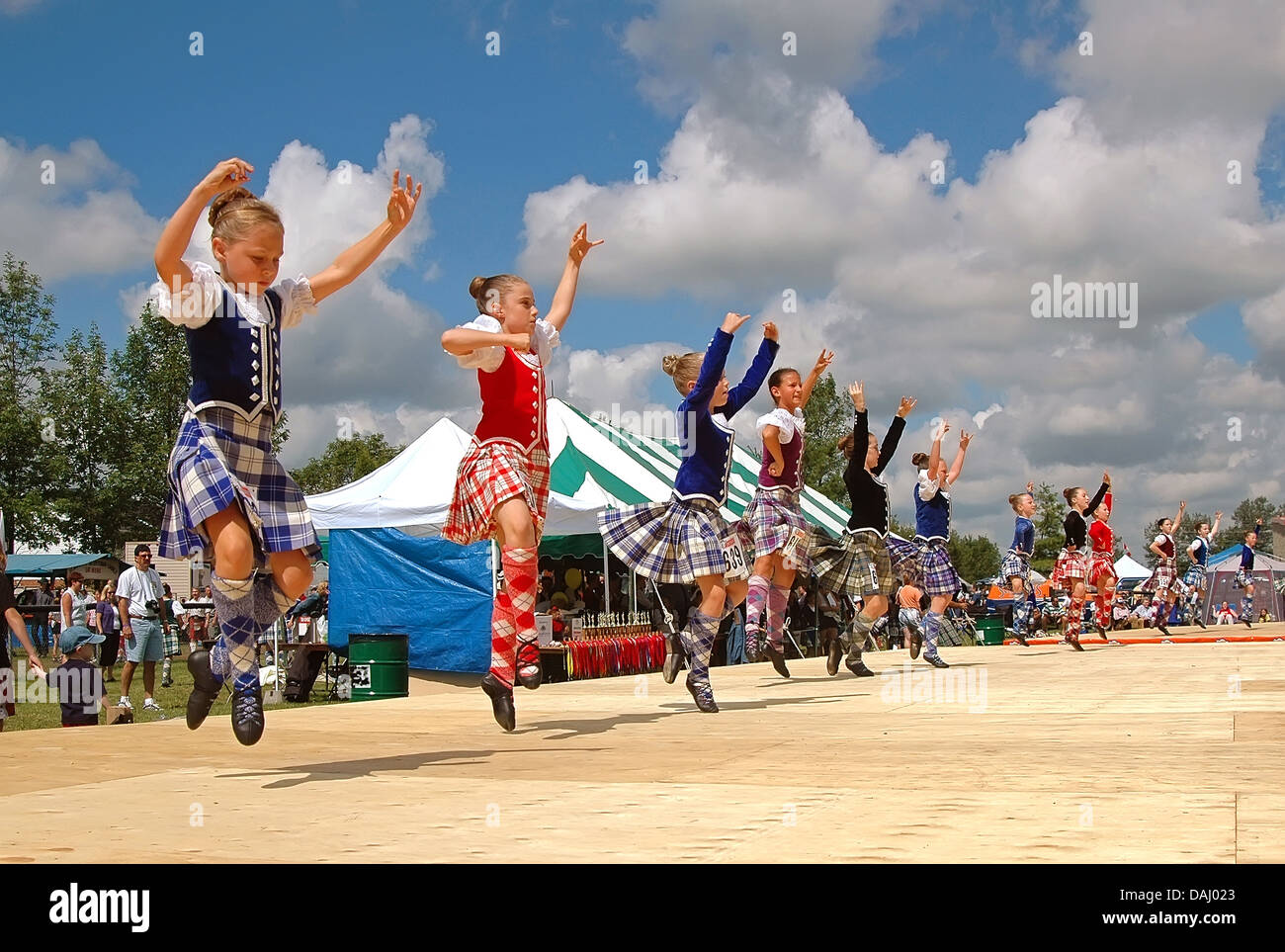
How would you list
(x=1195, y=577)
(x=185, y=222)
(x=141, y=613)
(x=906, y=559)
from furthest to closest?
(x=1195, y=577), (x=141, y=613), (x=906, y=559), (x=185, y=222)

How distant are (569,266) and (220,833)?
3951 millimetres

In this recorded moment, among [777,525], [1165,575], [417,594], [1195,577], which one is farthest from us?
[1195,577]

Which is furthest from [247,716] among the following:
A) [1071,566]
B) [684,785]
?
[1071,566]

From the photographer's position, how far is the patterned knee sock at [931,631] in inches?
454

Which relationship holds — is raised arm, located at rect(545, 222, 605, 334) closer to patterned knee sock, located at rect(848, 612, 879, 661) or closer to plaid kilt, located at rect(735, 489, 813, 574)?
plaid kilt, located at rect(735, 489, 813, 574)

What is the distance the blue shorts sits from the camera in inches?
518

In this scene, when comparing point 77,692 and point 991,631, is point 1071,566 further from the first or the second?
point 77,692

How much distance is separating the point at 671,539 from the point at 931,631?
16.8ft

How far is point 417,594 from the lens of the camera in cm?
1448

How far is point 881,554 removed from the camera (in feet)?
33.8

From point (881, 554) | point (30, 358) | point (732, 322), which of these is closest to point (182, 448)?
point (732, 322)

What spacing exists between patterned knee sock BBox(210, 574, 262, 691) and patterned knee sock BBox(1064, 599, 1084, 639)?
518 inches

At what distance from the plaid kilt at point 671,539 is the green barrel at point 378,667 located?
4460 millimetres

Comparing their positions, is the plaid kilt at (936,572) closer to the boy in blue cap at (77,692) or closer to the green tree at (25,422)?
the boy in blue cap at (77,692)
